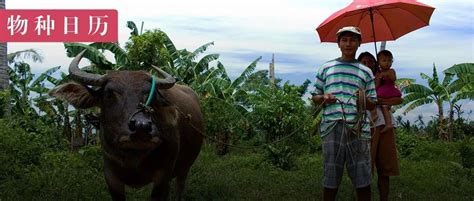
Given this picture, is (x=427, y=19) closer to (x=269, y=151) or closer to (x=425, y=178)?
(x=425, y=178)

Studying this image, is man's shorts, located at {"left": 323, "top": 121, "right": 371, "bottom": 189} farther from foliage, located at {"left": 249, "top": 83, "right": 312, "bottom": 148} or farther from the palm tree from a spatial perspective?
the palm tree

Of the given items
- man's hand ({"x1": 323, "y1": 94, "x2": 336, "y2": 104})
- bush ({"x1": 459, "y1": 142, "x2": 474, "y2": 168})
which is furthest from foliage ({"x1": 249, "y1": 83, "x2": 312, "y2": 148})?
man's hand ({"x1": 323, "y1": 94, "x2": 336, "y2": 104})

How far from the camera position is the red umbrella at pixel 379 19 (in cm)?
482

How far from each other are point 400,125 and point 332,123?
1328cm

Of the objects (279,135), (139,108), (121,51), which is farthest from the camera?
(121,51)

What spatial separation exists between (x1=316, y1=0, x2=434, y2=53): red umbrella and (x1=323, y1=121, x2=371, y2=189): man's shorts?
4.03ft

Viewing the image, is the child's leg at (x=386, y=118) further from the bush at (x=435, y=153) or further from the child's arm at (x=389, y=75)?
the bush at (x=435, y=153)

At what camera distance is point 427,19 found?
17.5 feet

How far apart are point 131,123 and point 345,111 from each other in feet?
4.86

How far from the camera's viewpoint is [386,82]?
465cm

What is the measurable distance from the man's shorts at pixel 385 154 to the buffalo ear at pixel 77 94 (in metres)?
2.39

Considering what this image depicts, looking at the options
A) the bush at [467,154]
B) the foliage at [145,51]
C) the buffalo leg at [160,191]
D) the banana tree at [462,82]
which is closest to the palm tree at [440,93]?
the banana tree at [462,82]

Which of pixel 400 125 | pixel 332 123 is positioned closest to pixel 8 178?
pixel 332 123

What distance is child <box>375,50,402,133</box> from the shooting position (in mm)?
4632
